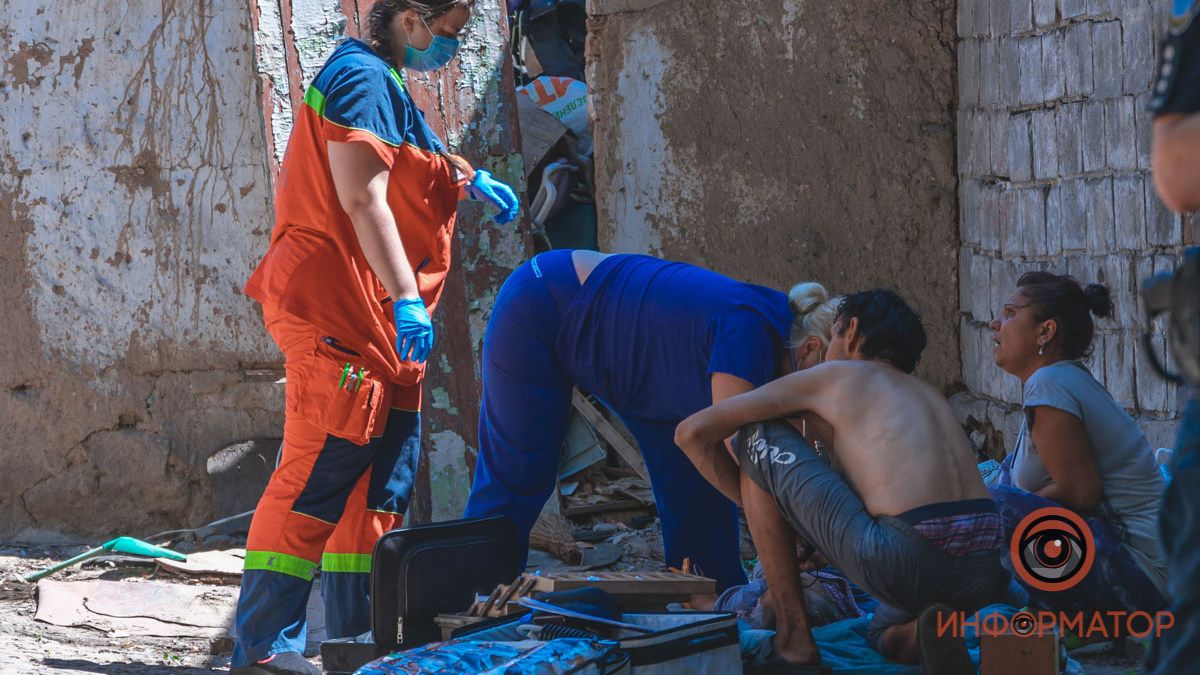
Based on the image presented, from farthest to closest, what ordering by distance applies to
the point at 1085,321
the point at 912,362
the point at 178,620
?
the point at 178,620 < the point at 1085,321 < the point at 912,362

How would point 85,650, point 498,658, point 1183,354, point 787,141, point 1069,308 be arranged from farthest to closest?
point 787,141 → point 85,650 → point 1069,308 → point 498,658 → point 1183,354

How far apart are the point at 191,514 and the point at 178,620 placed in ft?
3.40

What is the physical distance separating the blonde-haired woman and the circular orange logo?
0.68 metres

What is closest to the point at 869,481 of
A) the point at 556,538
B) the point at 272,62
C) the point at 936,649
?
the point at 936,649

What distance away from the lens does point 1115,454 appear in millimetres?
3379

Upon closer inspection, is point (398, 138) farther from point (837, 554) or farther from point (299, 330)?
point (837, 554)

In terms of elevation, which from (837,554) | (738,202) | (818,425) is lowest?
(837,554)

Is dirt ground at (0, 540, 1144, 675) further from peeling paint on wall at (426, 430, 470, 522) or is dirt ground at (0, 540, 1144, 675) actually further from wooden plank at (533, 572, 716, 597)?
wooden plank at (533, 572, 716, 597)

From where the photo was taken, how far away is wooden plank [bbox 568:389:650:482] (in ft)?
17.1

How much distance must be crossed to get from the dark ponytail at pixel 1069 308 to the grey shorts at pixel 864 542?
0.73 m

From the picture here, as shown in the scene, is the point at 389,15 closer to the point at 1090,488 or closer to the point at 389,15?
the point at 389,15

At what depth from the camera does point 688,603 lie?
3154 millimetres

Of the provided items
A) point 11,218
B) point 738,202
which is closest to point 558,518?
point 738,202

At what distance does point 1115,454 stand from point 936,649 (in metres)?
0.95
